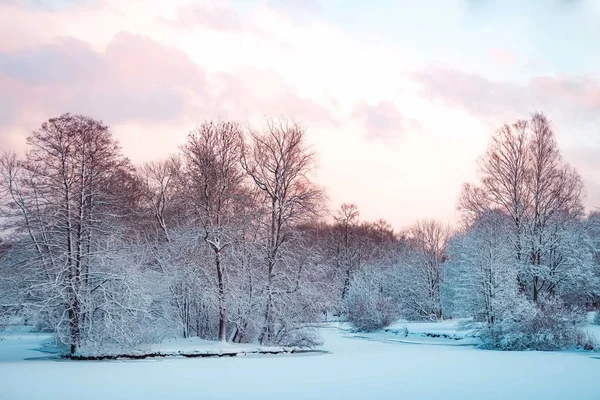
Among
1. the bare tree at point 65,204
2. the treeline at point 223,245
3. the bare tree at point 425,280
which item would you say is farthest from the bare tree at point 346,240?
the bare tree at point 65,204

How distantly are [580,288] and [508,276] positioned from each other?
8.15 metres

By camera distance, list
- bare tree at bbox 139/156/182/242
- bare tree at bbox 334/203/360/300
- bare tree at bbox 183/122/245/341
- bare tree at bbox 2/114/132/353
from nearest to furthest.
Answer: bare tree at bbox 2/114/132/353
bare tree at bbox 183/122/245/341
bare tree at bbox 139/156/182/242
bare tree at bbox 334/203/360/300

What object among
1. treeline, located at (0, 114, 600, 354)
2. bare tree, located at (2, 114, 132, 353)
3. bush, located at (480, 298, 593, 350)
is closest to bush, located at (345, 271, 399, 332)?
treeline, located at (0, 114, 600, 354)

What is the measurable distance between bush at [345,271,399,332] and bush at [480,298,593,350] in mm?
14284

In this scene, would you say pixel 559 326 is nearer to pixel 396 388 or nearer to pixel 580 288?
pixel 580 288

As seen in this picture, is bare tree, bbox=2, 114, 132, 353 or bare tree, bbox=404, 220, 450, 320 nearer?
bare tree, bbox=2, 114, 132, 353

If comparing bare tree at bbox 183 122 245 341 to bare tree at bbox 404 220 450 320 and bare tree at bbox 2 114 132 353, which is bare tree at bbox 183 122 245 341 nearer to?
bare tree at bbox 2 114 132 353

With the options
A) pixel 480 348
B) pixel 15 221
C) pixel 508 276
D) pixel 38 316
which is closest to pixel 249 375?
pixel 38 316

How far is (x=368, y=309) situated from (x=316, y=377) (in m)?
28.3

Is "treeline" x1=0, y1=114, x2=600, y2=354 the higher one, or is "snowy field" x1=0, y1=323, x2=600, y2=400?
"treeline" x1=0, y1=114, x2=600, y2=354

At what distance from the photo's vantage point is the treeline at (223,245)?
27.0 meters

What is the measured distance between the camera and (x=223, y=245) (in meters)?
30.4

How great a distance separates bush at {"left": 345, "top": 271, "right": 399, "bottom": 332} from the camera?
154ft

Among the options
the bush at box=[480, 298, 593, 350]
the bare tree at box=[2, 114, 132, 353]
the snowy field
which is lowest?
Result: the snowy field
